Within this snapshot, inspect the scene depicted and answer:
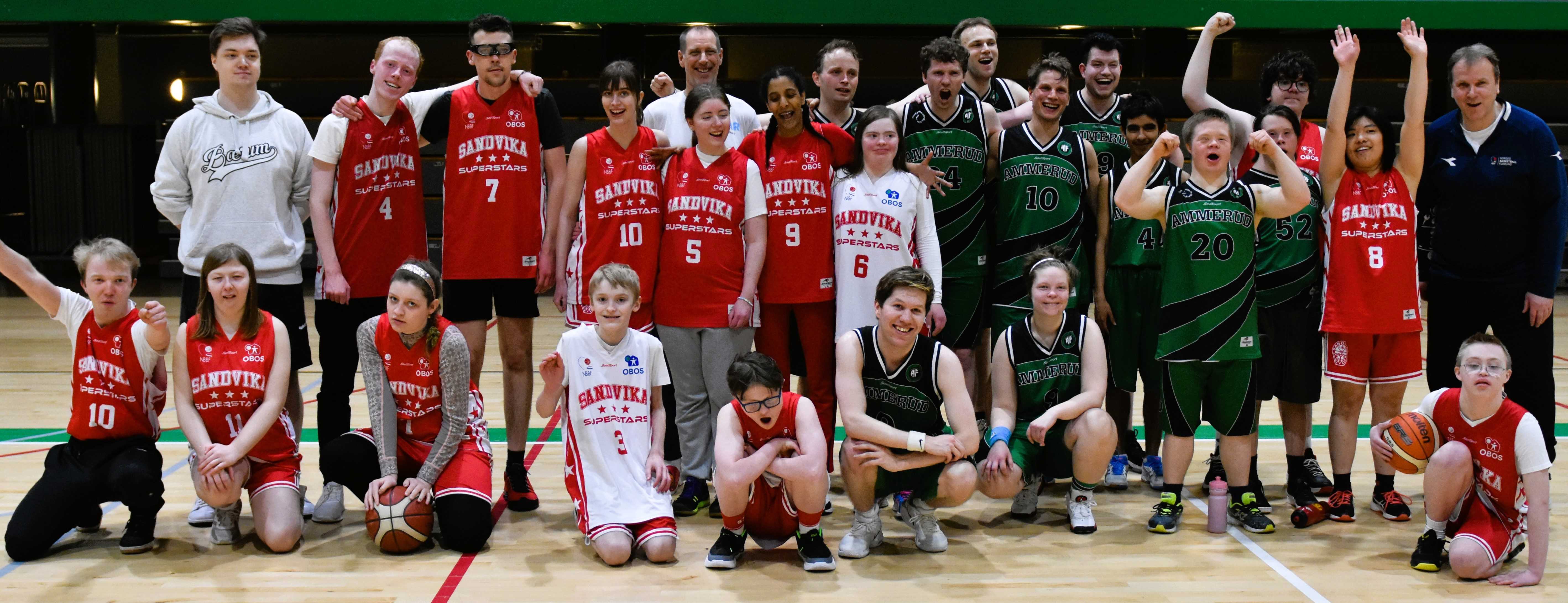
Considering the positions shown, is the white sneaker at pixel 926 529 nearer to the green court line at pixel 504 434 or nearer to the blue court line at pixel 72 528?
the green court line at pixel 504 434

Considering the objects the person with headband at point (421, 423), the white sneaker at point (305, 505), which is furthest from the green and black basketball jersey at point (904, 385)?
the white sneaker at point (305, 505)

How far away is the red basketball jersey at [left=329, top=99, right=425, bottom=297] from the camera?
13.2ft

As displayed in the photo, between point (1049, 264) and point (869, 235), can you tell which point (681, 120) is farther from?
point (1049, 264)

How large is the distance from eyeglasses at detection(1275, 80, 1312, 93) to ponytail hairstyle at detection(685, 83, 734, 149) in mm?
2070

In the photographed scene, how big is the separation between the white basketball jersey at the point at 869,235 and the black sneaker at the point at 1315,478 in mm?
1636

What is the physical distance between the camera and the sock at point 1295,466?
4.05 m

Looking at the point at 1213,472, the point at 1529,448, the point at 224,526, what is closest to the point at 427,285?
the point at 224,526

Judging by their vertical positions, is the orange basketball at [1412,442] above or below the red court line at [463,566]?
above

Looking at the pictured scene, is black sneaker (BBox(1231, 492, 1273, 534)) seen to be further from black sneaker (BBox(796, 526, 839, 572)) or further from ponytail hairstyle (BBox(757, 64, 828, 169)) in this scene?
ponytail hairstyle (BBox(757, 64, 828, 169))

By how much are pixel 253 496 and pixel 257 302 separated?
2.00ft

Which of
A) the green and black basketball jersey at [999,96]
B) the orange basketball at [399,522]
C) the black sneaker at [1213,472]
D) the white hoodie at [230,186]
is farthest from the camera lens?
the green and black basketball jersey at [999,96]

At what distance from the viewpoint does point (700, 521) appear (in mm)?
3893

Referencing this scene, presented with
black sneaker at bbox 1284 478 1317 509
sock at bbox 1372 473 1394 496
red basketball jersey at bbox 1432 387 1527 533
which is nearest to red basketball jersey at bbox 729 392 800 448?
black sneaker at bbox 1284 478 1317 509

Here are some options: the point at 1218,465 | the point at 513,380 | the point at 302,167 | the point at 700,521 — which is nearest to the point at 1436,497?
the point at 1218,465
